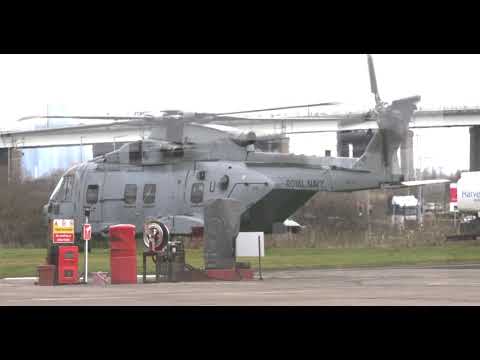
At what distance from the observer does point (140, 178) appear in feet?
113

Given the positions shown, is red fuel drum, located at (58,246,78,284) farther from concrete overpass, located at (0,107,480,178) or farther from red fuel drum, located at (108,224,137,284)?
concrete overpass, located at (0,107,480,178)

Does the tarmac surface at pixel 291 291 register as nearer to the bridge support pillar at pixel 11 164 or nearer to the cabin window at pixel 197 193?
the cabin window at pixel 197 193

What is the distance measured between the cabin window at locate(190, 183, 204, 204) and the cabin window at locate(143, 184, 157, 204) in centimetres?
135

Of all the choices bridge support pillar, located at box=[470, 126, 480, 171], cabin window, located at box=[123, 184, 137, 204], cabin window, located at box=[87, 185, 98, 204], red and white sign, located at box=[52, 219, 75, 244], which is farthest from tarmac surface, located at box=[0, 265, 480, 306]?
bridge support pillar, located at box=[470, 126, 480, 171]

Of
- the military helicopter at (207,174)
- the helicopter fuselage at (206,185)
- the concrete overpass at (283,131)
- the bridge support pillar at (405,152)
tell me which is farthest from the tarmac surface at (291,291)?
the bridge support pillar at (405,152)

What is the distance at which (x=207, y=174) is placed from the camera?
33281 mm

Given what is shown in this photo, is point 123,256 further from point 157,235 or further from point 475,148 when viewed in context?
point 475,148

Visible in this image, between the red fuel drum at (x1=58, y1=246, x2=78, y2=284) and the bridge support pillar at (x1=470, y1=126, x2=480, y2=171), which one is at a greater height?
the bridge support pillar at (x1=470, y1=126, x2=480, y2=171)

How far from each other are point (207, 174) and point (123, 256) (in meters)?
5.50

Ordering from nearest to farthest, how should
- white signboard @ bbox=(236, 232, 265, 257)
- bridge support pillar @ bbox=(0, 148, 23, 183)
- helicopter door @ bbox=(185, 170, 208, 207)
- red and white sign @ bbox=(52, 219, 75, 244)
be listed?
1. white signboard @ bbox=(236, 232, 265, 257)
2. red and white sign @ bbox=(52, 219, 75, 244)
3. helicopter door @ bbox=(185, 170, 208, 207)
4. bridge support pillar @ bbox=(0, 148, 23, 183)

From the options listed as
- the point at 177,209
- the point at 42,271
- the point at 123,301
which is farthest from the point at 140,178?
the point at 123,301

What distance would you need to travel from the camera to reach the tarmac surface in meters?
19.4

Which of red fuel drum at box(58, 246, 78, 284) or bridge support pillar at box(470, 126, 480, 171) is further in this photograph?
bridge support pillar at box(470, 126, 480, 171)
